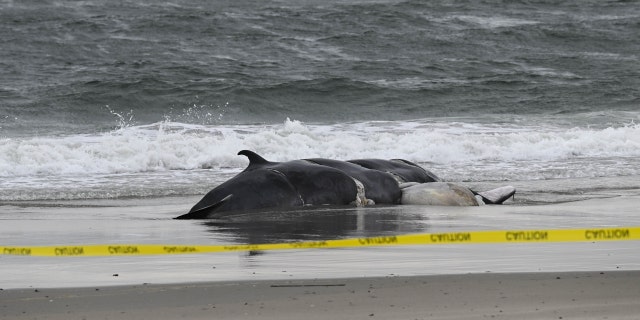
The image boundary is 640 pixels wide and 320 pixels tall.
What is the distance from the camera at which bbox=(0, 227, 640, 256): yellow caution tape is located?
7.42 m

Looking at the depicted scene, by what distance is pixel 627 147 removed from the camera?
18.5m

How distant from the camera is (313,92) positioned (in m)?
25.9

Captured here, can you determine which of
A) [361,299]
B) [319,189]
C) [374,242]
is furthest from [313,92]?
[361,299]

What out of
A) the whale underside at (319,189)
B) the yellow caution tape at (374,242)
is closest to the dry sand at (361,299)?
Answer: the yellow caution tape at (374,242)

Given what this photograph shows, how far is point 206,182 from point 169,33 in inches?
696

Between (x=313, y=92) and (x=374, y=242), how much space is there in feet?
60.0

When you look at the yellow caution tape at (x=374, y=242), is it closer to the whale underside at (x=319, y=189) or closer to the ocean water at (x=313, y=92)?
the whale underside at (x=319, y=189)

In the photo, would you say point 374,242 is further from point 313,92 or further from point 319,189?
point 313,92

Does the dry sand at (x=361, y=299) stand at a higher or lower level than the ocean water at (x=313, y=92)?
lower

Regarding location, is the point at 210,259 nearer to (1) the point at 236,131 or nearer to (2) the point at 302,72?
(1) the point at 236,131

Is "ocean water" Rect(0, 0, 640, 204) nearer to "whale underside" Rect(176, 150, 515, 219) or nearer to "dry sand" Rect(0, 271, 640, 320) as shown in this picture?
"whale underside" Rect(176, 150, 515, 219)

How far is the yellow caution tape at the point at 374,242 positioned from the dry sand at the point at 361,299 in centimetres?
163

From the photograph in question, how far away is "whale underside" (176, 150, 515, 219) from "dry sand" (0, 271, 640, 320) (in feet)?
13.5

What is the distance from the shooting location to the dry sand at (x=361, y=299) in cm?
501
